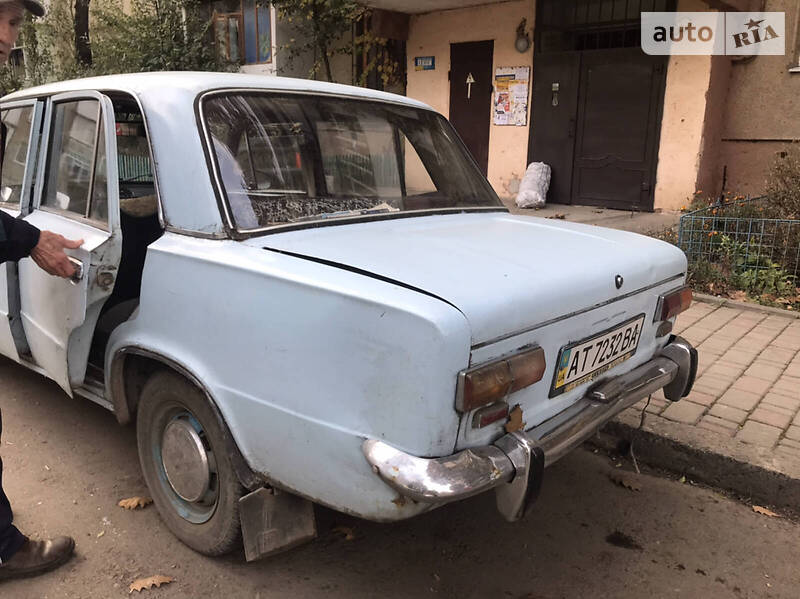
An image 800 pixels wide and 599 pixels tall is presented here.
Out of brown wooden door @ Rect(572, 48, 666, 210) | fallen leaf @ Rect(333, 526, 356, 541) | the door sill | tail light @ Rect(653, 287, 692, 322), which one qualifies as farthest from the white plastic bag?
the door sill

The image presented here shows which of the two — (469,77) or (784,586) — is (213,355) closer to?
(784,586)

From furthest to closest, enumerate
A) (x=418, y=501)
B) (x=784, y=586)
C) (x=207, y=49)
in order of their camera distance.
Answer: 1. (x=207, y=49)
2. (x=784, y=586)
3. (x=418, y=501)

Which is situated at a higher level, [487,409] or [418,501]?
[487,409]

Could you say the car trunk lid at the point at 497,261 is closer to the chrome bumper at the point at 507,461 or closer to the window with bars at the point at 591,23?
the chrome bumper at the point at 507,461

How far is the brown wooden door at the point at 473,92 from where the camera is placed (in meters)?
11.3

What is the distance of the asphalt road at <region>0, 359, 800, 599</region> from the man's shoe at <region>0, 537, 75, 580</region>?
39 millimetres

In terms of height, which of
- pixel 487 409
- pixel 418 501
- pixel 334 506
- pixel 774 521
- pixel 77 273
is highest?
pixel 77 273

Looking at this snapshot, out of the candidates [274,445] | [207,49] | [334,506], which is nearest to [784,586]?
[334,506]

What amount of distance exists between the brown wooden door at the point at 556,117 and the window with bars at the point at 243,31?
→ 212 inches

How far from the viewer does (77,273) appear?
2609mm

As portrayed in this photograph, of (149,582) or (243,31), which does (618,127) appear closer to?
(243,31)

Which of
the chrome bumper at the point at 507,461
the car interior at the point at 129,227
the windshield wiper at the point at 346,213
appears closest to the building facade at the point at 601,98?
the windshield wiper at the point at 346,213

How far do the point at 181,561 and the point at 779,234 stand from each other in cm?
616

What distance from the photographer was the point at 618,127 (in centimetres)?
1019
